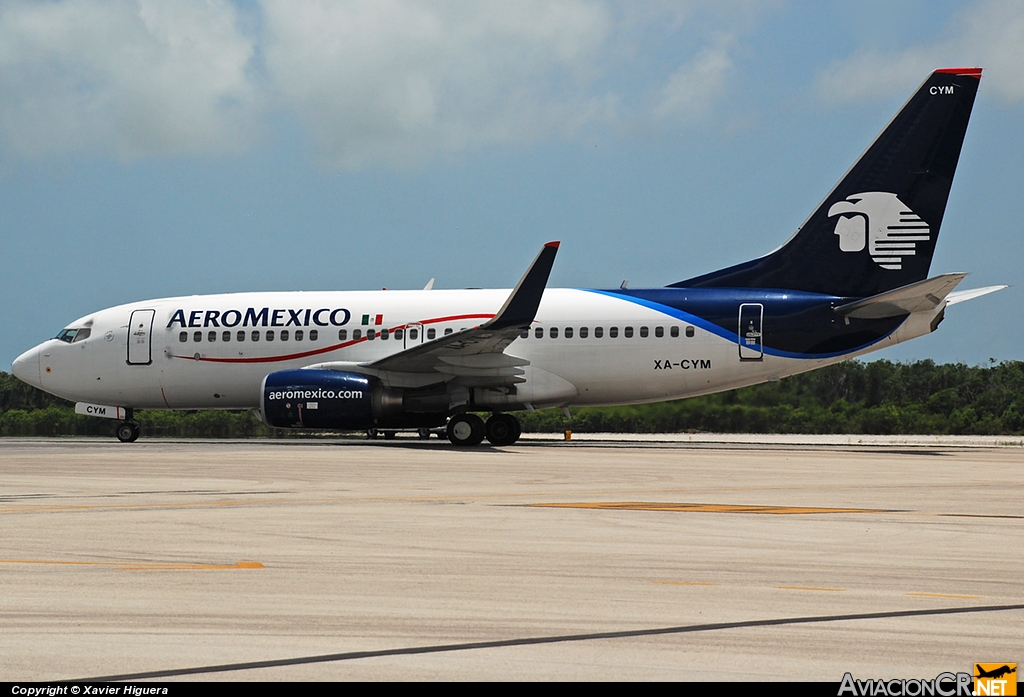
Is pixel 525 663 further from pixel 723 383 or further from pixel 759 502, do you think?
pixel 723 383

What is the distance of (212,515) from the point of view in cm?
1109

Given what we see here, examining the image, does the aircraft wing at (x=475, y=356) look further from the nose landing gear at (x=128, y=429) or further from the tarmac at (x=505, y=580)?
the tarmac at (x=505, y=580)

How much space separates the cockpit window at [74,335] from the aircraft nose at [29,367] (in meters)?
0.82

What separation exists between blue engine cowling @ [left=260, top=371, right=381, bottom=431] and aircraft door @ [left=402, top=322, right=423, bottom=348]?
2.23 m

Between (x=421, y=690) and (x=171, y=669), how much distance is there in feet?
3.77

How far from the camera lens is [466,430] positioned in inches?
1009

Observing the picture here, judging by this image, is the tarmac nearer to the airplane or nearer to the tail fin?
the airplane

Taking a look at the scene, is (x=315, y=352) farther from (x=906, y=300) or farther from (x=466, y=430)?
(x=906, y=300)

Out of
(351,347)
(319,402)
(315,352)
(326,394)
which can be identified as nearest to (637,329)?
(351,347)

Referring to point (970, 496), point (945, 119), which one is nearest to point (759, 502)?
point (970, 496)

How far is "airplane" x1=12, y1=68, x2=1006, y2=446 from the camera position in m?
25.1

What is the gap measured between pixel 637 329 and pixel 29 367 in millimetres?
15831

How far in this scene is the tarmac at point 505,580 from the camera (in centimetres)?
513

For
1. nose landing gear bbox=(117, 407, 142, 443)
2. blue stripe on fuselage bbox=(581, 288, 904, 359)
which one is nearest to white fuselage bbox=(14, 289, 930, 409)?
blue stripe on fuselage bbox=(581, 288, 904, 359)
